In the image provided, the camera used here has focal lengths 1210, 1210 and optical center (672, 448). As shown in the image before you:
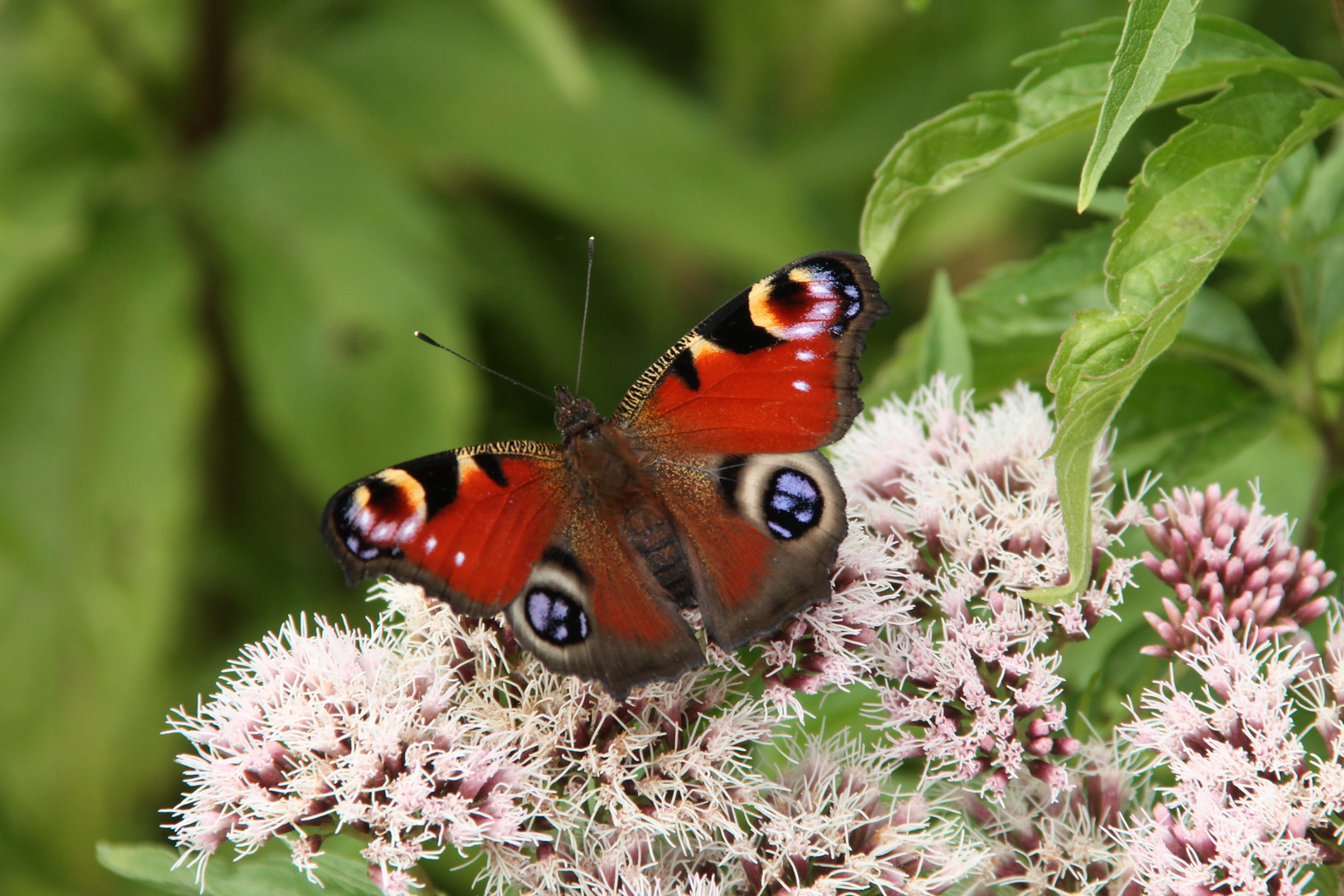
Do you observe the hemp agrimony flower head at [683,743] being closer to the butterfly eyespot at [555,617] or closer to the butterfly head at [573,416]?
the butterfly eyespot at [555,617]

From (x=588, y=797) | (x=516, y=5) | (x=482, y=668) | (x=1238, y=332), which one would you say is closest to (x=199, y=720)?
(x=482, y=668)

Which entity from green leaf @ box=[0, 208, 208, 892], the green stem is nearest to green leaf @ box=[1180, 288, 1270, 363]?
the green stem

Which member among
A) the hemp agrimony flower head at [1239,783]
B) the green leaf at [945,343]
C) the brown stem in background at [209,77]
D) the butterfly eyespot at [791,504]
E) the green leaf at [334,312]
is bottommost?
the hemp agrimony flower head at [1239,783]

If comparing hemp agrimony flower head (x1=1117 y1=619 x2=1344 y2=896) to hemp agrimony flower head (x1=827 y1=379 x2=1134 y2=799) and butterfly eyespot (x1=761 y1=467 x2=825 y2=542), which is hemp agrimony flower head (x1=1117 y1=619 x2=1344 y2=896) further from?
butterfly eyespot (x1=761 y1=467 x2=825 y2=542)

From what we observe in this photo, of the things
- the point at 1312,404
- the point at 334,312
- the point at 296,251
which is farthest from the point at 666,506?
the point at 296,251

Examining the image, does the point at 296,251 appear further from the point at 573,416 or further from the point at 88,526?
the point at 573,416

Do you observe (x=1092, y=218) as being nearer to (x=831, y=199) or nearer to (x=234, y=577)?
(x=831, y=199)

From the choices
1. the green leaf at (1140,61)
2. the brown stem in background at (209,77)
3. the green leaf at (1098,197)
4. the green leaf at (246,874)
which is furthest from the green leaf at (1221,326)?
the brown stem in background at (209,77)

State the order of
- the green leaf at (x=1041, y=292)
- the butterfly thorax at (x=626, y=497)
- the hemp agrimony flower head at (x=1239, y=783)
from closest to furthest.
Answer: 1. the hemp agrimony flower head at (x=1239, y=783)
2. the butterfly thorax at (x=626, y=497)
3. the green leaf at (x=1041, y=292)
